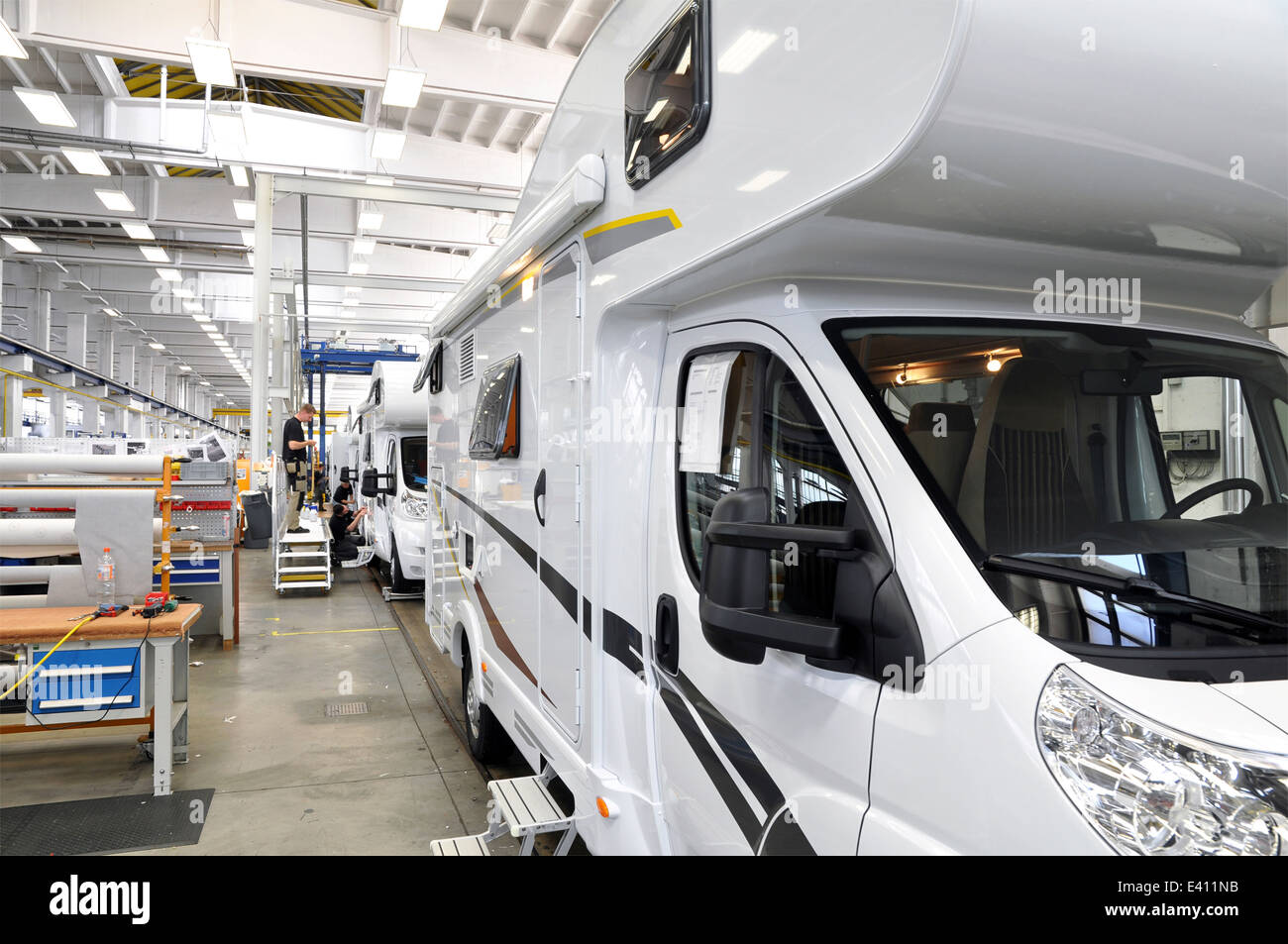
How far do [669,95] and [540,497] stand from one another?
146cm

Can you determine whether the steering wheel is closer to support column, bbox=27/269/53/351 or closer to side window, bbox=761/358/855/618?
side window, bbox=761/358/855/618

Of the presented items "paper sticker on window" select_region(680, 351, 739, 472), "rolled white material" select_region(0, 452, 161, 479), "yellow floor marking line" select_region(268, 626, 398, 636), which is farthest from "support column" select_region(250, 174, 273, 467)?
"paper sticker on window" select_region(680, 351, 739, 472)

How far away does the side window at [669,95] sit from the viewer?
203cm

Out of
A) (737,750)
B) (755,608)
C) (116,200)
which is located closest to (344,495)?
(116,200)

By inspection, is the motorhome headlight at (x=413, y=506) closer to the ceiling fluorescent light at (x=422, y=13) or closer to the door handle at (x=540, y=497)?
the ceiling fluorescent light at (x=422, y=13)

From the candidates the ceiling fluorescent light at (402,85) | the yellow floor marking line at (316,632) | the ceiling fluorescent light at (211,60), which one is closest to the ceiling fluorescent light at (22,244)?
the ceiling fluorescent light at (211,60)

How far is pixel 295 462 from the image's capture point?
36.7 ft

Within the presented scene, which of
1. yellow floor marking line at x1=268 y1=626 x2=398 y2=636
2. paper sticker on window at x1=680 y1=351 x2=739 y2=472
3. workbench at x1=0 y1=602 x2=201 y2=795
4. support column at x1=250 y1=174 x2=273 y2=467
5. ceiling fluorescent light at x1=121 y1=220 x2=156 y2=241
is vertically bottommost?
yellow floor marking line at x1=268 y1=626 x2=398 y2=636

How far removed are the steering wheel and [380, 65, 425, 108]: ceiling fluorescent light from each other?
8.11 m

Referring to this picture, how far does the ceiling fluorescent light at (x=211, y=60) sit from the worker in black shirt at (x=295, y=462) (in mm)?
4287

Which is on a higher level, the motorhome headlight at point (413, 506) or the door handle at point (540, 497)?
the door handle at point (540, 497)

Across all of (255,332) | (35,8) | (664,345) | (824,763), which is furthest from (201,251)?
(824,763)

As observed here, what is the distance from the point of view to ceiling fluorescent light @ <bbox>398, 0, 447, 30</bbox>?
7152 millimetres
